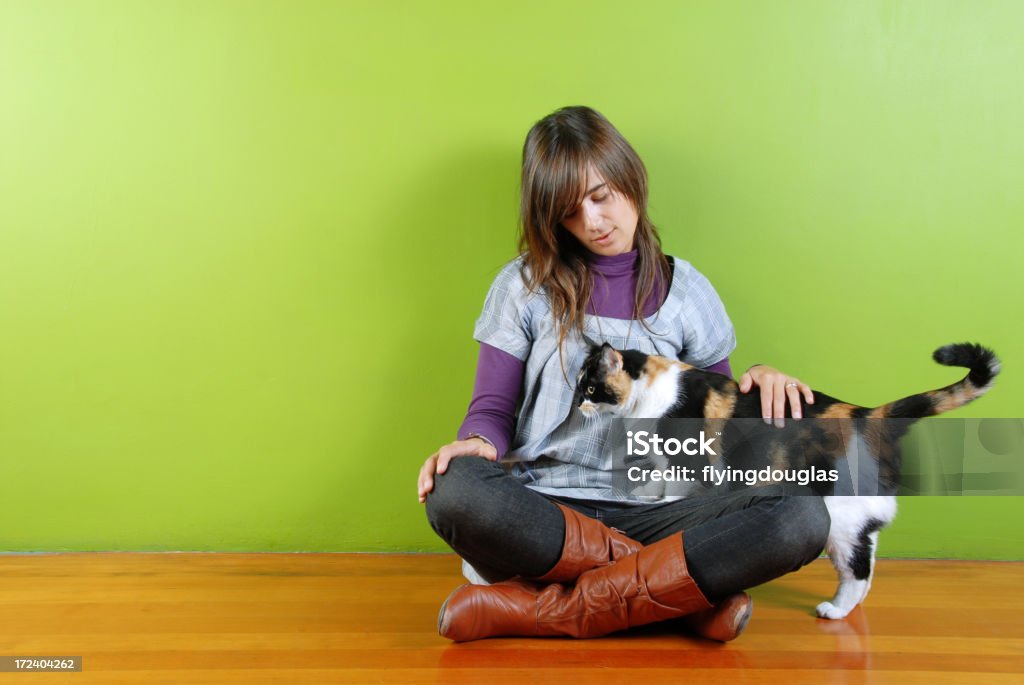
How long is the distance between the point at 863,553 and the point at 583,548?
1.39 feet

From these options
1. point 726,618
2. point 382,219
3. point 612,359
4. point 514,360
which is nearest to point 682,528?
point 726,618

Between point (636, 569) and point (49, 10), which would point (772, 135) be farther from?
point (49, 10)

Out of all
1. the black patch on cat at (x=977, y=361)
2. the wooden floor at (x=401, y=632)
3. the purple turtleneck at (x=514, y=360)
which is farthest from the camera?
the purple turtleneck at (x=514, y=360)

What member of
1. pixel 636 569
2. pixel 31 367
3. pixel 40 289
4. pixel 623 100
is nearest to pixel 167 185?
pixel 40 289

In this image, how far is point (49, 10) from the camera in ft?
5.24

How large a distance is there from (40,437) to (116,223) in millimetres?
446

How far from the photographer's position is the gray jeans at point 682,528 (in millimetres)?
1112

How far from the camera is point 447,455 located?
1.23 metres

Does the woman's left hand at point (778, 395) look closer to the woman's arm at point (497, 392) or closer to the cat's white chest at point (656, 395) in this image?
the cat's white chest at point (656, 395)

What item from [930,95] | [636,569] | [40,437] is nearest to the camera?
[636,569]

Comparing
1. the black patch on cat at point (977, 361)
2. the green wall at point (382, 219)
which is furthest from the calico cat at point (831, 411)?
the green wall at point (382, 219)

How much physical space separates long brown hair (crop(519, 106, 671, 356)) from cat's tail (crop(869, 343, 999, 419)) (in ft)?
1.36

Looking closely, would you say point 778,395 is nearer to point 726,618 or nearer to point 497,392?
point 726,618
